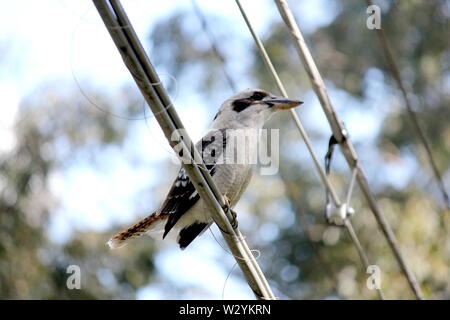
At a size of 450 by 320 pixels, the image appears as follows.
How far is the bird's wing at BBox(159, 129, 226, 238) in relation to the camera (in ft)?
12.3

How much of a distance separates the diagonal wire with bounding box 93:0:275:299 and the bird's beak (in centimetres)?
123

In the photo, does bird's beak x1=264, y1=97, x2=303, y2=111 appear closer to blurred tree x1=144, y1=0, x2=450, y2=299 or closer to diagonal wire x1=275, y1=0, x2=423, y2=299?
diagonal wire x1=275, y1=0, x2=423, y2=299

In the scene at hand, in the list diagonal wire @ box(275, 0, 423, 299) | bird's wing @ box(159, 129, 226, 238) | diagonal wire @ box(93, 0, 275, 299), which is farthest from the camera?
bird's wing @ box(159, 129, 226, 238)

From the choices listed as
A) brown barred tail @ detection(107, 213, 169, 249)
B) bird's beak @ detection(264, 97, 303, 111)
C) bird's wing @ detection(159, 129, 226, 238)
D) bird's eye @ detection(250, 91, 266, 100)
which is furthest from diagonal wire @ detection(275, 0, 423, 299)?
brown barred tail @ detection(107, 213, 169, 249)

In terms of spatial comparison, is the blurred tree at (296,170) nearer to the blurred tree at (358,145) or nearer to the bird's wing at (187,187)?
the blurred tree at (358,145)

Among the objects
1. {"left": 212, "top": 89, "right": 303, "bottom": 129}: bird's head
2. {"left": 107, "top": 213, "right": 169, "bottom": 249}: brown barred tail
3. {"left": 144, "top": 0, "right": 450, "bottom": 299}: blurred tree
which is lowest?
{"left": 144, "top": 0, "right": 450, "bottom": 299}: blurred tree

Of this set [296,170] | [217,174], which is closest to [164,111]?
[217,174]

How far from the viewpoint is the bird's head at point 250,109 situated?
13.1 feet

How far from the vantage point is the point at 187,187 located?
150 inches

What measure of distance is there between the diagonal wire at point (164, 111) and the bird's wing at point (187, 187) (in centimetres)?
90

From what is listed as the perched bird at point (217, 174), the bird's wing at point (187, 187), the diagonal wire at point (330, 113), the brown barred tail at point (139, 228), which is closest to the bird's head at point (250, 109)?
the perched bird at point (217, 174)
